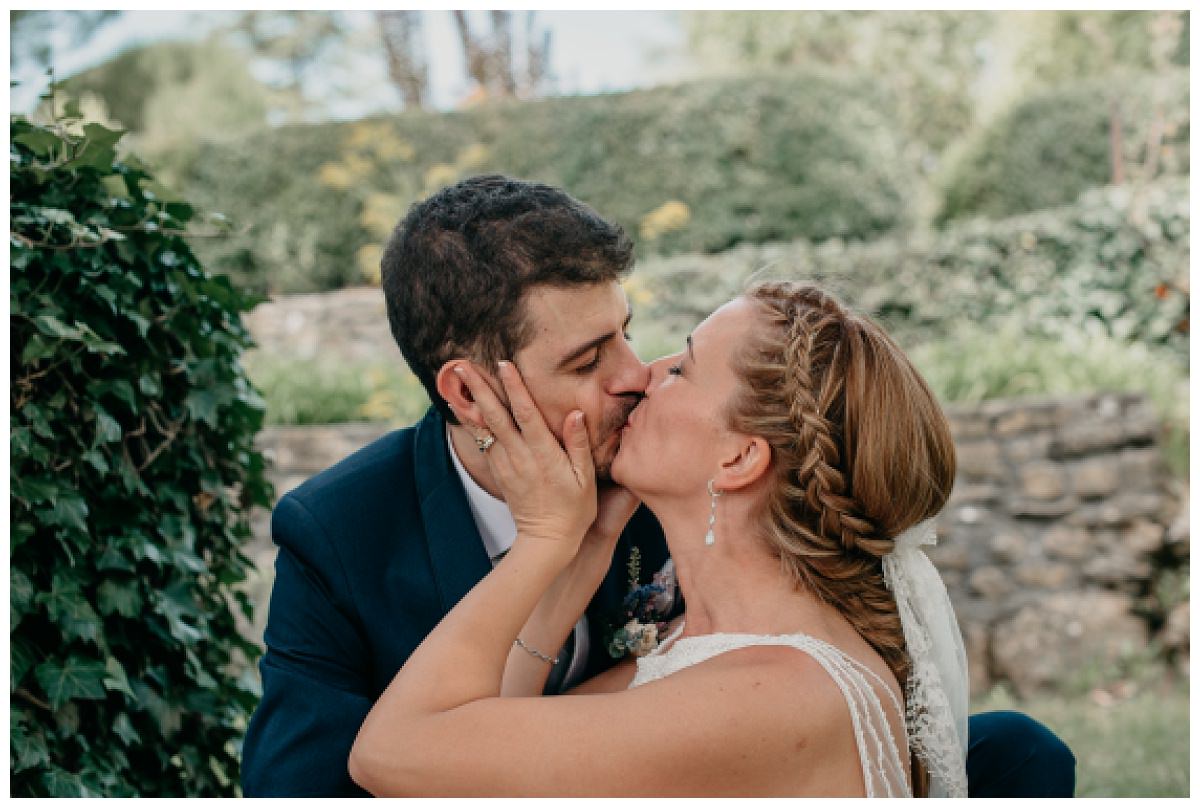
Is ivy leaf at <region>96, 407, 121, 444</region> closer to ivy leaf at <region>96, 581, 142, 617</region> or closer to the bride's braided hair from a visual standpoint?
ivy leaf at <region>96, 581, 142, 617</region>

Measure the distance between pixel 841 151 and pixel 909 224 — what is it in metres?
1.13

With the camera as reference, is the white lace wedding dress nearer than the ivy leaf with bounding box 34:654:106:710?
Yes

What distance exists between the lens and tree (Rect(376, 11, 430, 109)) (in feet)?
68.0

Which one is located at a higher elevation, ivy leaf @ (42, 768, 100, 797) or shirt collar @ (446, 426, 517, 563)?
shirt collar @ (446, 426, 517, 563)

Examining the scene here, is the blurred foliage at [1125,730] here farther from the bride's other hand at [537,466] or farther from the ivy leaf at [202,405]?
the ivy leaf at [202,405]

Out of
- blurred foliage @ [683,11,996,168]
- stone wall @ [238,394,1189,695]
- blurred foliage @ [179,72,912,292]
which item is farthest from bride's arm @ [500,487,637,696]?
blurred foliage @ [683,11,996,168]

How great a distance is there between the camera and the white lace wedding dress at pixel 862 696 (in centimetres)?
236

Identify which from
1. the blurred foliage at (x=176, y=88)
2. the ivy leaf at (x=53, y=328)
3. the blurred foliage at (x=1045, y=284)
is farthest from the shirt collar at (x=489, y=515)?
the blurred foliage at (x=176, y=88)

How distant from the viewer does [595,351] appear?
2846mm

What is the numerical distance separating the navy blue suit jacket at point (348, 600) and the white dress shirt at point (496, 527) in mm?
30

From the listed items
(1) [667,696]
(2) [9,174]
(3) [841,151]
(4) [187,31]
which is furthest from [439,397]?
(4) [187,31]

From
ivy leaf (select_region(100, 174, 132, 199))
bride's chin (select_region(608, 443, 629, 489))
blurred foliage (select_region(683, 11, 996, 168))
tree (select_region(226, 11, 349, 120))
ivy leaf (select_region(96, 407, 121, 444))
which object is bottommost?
bride's chin (select_region(608, 443, 629, 489))

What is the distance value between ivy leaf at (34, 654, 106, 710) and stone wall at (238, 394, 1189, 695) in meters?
4.35

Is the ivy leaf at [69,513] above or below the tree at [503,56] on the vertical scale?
below
